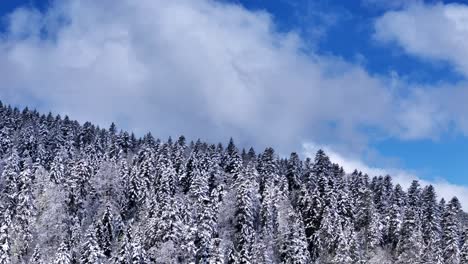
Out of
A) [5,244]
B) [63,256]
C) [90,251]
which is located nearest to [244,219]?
[90,251]

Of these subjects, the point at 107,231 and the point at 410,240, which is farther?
the point at 410,240

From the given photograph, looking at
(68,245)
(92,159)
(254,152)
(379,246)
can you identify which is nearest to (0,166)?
(92,159)

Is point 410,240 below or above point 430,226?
below

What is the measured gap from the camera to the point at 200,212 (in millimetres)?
82438

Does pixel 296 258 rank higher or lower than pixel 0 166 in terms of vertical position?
lower

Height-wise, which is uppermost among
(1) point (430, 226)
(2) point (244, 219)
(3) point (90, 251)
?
(1) point (430, 226)

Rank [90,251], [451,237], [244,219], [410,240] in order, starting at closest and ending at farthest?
[90,251]
[244,219]
[410,240]
[451,237]

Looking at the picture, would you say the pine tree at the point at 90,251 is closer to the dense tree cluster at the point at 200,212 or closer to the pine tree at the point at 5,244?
the dense tree cluster at the point at 200,212

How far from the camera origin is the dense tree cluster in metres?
81.1

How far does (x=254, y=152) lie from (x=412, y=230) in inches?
2080

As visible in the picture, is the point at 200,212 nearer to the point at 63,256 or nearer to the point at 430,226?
the point at 63,256

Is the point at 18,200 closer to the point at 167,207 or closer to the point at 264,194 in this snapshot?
the point at 167,207

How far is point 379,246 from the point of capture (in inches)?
4333

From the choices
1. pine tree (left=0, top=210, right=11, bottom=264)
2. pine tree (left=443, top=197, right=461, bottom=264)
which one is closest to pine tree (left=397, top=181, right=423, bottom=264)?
pine tree (left=443, top=197, right=461, bottom=264)
